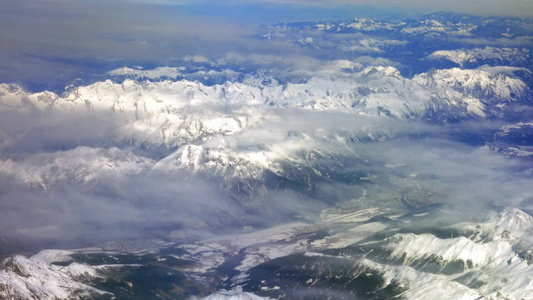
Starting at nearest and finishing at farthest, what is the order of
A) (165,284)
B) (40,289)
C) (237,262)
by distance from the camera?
(40,289) < (165,284) < (237,262)

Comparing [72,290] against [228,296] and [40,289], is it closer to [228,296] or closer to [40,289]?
[40,289]

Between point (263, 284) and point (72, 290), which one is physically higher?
point (72, 290)

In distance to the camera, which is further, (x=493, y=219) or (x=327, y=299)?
(x=493, y=219)

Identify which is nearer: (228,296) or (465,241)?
(228,296)

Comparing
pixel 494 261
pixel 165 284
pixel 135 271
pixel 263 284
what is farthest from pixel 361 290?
pixel 135 271

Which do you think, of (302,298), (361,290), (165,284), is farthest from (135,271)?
(361,290)

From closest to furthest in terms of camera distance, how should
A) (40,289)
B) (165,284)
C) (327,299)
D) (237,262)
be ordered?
(40,289), (327,299), (165,284), (237,262)

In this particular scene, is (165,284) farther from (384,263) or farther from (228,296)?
(384,263)

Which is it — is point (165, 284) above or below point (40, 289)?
below

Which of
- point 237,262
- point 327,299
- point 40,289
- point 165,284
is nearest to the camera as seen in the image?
point 40,289
